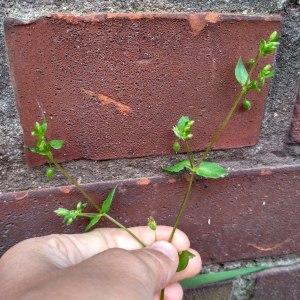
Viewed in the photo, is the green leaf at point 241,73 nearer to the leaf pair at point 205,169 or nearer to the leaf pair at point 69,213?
the leaf pair at point 205,169

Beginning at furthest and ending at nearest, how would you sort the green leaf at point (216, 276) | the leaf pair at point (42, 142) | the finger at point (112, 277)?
the green leaf at point (216, 276) → the leaf pair at point (42, 142) → the finger at point (112, 277)

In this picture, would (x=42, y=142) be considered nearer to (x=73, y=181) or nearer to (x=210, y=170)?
(x=73, y=181)

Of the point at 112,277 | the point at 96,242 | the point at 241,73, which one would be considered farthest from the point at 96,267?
the point at 241,73

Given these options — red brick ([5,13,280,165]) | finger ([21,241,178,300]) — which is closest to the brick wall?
red brick ([5,13,280,165])

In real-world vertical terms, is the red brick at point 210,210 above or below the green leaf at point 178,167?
below

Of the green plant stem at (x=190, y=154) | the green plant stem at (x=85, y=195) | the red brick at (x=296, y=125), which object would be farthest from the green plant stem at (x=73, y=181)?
the red brick at (x=296, y=125)

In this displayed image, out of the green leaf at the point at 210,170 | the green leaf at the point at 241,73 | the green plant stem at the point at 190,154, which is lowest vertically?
the green leaf at the point at 210,170

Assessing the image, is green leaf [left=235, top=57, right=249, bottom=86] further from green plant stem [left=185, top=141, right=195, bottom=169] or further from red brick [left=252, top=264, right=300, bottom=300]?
red brick [left=252, top=264, right=300, bottom=300]

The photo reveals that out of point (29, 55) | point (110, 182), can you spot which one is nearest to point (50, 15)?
point (29, 55)
